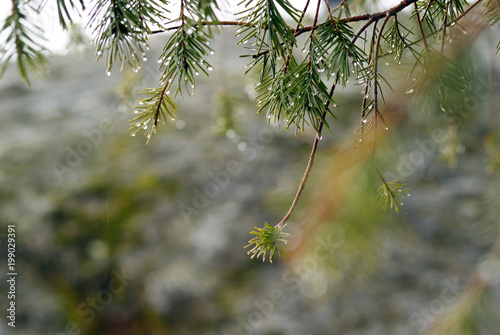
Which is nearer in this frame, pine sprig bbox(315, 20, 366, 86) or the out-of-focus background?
pine sprig bbox(315, 20, 366, 86)

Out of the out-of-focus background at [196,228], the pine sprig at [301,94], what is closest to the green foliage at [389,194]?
the pine sprig at [301,94]

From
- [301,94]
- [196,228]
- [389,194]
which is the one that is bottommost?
[196,228]

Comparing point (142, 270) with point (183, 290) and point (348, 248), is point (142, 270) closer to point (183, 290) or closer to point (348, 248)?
point (183, 290)

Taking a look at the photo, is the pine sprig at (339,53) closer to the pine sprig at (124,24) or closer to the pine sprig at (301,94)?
the pine sprig at (301,94)

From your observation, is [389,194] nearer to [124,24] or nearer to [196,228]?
[124,24]

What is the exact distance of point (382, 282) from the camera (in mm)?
2053

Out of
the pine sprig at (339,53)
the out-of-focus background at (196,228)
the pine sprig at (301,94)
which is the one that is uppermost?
the pine sprig at (339,53)

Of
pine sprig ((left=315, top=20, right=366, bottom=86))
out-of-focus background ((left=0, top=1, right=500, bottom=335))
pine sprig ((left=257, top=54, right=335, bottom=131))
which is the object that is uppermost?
pine sprig ((left=315, top=20, right=366, bottom=86))

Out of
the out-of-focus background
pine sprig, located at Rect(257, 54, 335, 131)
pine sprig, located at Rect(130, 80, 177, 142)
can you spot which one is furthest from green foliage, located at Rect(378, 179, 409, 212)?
the out-of-focus background

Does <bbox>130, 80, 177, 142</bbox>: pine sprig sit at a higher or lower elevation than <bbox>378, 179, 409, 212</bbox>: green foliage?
higher

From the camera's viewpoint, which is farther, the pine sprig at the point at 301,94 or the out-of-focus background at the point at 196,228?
the out-of-focus background at the point at 196,228

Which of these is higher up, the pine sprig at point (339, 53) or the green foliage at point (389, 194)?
the pine sprig at point (339, 53)

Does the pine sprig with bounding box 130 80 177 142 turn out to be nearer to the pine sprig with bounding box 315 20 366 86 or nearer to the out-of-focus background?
the pine sprig with bounding box 315 20 366 86

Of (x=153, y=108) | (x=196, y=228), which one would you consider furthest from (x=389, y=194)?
(x=196, y=228)
